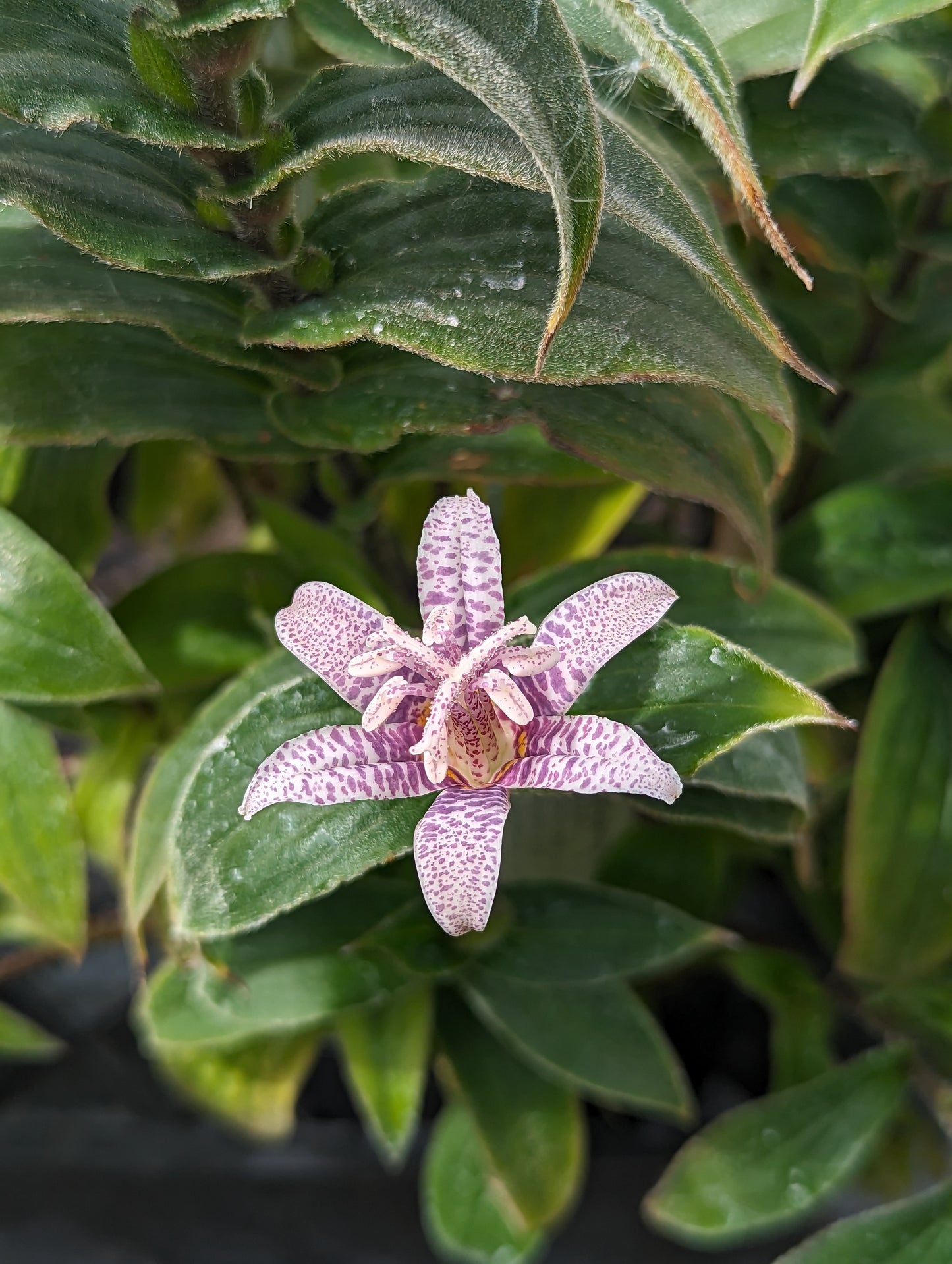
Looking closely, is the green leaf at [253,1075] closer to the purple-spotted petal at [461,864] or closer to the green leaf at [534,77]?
the purple-spotted petal at [461,864]

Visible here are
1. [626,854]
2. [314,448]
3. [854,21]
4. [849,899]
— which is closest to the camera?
[854,21]

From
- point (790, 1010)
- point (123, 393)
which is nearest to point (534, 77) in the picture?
point (123, 393)

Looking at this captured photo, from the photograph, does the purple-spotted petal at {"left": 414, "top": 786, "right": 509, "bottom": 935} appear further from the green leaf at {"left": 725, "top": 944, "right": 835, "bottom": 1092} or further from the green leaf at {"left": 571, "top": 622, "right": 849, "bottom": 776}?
the green leaf at {"left": 725, "top": 944, "right": 835, "bottom": 1092}

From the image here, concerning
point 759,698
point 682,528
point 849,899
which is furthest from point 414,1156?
point 759,698

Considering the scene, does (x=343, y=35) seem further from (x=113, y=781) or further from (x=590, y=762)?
(x=113, y=781)

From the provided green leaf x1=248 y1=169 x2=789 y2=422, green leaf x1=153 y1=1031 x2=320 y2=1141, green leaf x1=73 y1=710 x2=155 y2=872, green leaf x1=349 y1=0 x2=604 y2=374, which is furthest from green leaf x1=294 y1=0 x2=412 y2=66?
green leaf x1=153 y1=1031 x2=320 y2=1141

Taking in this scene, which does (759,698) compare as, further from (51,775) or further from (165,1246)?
(165,1246)
